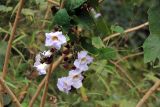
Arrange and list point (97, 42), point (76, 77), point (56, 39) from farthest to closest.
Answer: point (97, 42) < point (76, 77) < point (56, 39)

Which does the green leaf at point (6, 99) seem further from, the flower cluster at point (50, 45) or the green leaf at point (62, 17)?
the green leaf at point (62, 17)

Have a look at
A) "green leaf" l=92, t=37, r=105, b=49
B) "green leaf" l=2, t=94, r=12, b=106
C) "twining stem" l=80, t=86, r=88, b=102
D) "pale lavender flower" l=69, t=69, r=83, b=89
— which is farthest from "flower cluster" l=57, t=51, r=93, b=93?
"twining stem" l=80, t=86, r=88, b=102

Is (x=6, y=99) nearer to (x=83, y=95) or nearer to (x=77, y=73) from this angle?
(x=83, y=95)

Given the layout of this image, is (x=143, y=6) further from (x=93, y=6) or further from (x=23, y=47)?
(x=93, y=6)

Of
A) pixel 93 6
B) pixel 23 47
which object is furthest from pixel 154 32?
pixel 23 47

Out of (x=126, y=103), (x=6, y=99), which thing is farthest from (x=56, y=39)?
(x=126, y=103)

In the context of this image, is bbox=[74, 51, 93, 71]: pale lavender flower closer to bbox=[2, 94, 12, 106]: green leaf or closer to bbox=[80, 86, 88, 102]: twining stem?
bbox=[2, 94, 12, 106]: green leaf
